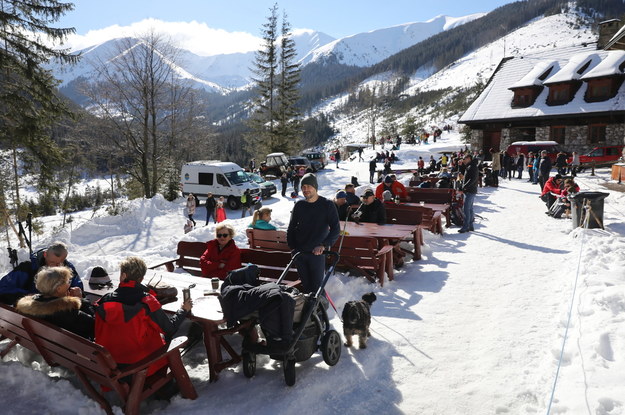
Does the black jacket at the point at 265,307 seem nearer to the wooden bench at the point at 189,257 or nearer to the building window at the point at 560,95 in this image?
the wooden bench at the point at 189,257

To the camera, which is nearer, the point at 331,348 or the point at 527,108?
the point at 331,348

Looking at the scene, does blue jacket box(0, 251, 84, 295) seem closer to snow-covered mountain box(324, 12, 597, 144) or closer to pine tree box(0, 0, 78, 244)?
pine tree box(0, 0, 78, 244)

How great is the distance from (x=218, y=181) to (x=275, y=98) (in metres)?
21.2

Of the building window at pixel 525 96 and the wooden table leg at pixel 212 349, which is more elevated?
the building window at pixel 525 96

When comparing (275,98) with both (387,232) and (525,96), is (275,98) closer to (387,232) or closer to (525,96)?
(525,96)

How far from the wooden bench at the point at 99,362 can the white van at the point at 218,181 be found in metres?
16.3

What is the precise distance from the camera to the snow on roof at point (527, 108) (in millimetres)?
27766

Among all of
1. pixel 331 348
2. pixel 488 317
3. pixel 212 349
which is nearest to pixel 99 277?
pixel 212 349

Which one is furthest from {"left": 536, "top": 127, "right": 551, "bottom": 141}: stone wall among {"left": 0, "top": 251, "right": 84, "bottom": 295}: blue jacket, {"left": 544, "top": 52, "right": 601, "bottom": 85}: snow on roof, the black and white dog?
{"left": 0, "top": 251, "right": 84, "bottom": 295}: blue jacket

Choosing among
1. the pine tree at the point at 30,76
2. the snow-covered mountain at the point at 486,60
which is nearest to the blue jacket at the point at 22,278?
the pine tree at the point at 30,76

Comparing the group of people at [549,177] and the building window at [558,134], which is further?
the building window at [558,134]

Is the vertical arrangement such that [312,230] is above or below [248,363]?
above

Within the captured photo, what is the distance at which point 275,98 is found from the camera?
39.8m

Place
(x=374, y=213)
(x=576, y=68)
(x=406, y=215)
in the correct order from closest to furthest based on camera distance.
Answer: (x=374, y=213), (x=406, y=215), (x=576, y=68)
